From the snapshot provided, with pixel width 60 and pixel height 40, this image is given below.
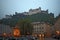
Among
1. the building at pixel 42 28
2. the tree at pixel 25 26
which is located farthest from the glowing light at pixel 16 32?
the building at pixel 42 28

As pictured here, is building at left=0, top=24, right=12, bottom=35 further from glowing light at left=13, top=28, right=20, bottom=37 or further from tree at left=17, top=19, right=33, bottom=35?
tree at left=17, top=19, right=33, bottom=35


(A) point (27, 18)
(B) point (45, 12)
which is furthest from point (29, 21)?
(B) point (45, 12)

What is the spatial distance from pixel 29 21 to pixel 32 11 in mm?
207

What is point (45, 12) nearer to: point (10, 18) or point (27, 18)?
point (27, 18)

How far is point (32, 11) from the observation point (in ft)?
12.5

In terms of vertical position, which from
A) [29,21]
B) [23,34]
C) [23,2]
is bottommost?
[23,34]

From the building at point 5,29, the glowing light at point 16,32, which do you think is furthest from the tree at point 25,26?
the building at point 5,29

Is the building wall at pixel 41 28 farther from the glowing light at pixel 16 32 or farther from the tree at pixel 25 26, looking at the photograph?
the glowing light at pixel 16 32

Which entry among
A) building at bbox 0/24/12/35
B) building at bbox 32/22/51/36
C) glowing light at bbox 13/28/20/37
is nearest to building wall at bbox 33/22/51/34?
building at bbox 32/22/51/36

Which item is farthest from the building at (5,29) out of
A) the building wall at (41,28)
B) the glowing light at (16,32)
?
the building wall at (41,28)

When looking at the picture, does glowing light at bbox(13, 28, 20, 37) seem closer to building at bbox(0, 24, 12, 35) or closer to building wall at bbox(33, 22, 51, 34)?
building at bbox(0, 24, 12, 35)

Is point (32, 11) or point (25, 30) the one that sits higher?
point (32, 11)

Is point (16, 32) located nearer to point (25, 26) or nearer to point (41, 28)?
point (25, 26)

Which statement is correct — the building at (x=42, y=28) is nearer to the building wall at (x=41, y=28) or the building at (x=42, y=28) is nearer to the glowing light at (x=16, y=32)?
the building wall at (x=41, y=28)
